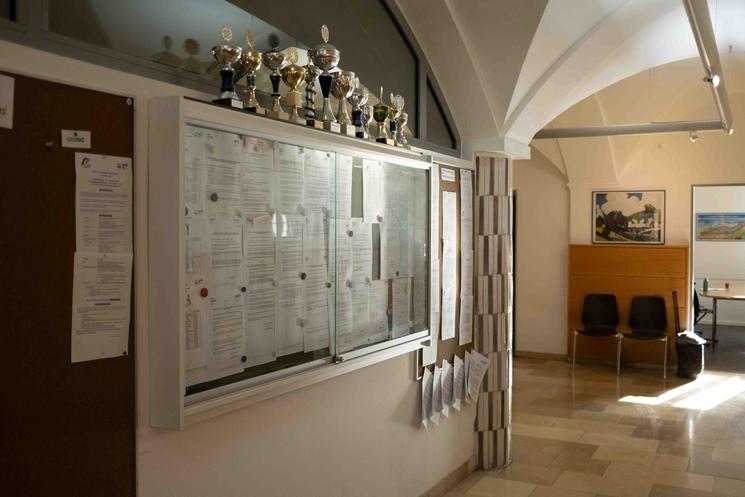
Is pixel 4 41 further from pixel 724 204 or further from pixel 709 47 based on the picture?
pixel 724 204

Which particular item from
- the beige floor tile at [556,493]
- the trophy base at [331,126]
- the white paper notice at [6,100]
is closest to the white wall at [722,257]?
the beige floor tile at [556,493]

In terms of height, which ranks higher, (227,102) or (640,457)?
(227,102)

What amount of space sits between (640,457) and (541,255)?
476 centimetres

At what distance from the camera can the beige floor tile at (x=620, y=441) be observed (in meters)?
6.16

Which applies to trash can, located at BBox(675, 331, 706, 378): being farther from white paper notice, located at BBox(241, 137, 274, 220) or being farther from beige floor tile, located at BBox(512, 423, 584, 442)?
white paper notice, located at BBox(241, 137, 274, 220)

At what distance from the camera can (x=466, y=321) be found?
17.1 feet

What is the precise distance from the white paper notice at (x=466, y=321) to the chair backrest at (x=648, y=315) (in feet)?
16.5

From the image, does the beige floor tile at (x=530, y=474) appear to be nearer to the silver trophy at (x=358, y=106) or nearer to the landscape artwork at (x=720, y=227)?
the silver trophy at (x=358, y=106)

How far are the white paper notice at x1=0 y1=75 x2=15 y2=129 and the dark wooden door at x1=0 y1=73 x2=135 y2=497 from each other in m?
0.02

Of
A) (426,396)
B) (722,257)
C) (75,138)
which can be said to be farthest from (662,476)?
(722,257)

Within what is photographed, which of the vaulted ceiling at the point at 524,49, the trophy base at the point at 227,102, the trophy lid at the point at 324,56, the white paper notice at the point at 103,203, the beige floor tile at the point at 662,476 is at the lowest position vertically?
the beige floor tile at the point at 662,476

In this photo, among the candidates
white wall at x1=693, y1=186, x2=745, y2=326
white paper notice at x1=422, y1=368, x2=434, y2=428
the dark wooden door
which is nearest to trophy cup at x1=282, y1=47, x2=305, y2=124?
the dark wooden door

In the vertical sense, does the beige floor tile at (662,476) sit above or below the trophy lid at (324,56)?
below

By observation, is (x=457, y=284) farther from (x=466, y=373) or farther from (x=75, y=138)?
(x=75, y=138)
